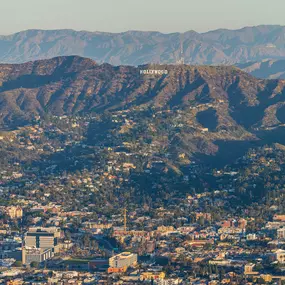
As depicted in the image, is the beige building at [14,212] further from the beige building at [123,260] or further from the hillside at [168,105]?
the hillside at [168,105]

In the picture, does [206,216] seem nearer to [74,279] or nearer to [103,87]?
[74,279]

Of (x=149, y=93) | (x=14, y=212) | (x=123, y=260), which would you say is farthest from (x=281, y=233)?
(x=149, y=93)

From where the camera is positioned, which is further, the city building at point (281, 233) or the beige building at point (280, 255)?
the city building at point (281, 233)

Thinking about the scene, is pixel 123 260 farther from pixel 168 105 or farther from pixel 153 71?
pixel 153 71

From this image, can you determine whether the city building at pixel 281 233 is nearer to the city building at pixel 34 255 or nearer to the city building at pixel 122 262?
the city building at pixel 122 262

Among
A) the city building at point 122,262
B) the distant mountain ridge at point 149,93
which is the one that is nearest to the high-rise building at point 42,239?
the city building at point 122,262

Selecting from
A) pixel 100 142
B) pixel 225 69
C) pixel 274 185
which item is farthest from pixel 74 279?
pixel 225 69

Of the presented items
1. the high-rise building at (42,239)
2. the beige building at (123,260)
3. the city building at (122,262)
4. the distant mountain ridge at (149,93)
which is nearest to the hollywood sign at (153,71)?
the distant mountain ridge at (149,93)

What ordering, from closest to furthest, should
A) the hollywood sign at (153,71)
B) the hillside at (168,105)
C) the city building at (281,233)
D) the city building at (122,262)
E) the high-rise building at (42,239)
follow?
the city building at (122,262) → the high-rise building at (42,239) → the city building at (281,233) → the hillside at (168,105) → the hollywood sign at (153,71)

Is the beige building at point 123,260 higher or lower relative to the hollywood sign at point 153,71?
lower

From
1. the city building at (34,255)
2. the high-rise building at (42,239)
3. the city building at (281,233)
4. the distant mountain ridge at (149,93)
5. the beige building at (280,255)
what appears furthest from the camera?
the distant mountain ridge at (149,93)

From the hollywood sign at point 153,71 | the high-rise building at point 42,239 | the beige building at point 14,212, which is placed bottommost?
the high-rise building at point 42,239
